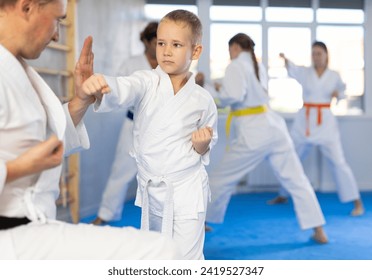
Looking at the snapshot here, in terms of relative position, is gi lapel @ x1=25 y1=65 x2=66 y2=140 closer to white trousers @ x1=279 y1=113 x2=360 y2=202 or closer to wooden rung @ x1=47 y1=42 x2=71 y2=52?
wooden rung @ x1=47 y1=42 x2=71 y2=52

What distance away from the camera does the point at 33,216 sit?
3.91 ft

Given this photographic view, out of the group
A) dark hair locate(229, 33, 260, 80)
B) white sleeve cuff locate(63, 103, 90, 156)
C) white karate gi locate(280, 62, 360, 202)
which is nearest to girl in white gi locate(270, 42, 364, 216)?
white karate gi locate(280, 62, 360, 202)

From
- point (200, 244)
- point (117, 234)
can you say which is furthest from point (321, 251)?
point (117, 234)

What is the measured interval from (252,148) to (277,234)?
760 mm

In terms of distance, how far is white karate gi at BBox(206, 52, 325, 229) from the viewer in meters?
3.81

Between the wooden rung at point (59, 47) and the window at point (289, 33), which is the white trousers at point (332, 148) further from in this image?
the wooden rung at point (59, 47)

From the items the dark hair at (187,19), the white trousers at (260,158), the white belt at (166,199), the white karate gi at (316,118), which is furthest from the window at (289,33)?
the white belt at (166,199)

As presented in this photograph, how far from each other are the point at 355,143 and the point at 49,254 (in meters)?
5.88

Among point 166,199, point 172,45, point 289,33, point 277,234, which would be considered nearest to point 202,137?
point 166,199

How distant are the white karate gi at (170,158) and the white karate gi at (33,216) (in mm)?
830

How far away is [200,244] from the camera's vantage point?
215 cm

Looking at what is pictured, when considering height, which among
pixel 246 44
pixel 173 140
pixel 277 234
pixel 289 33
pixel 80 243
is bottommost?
pixel 277 234

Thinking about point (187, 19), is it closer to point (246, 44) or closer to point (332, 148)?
point (246, 44)

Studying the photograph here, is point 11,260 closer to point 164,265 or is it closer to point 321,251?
point 164,265
